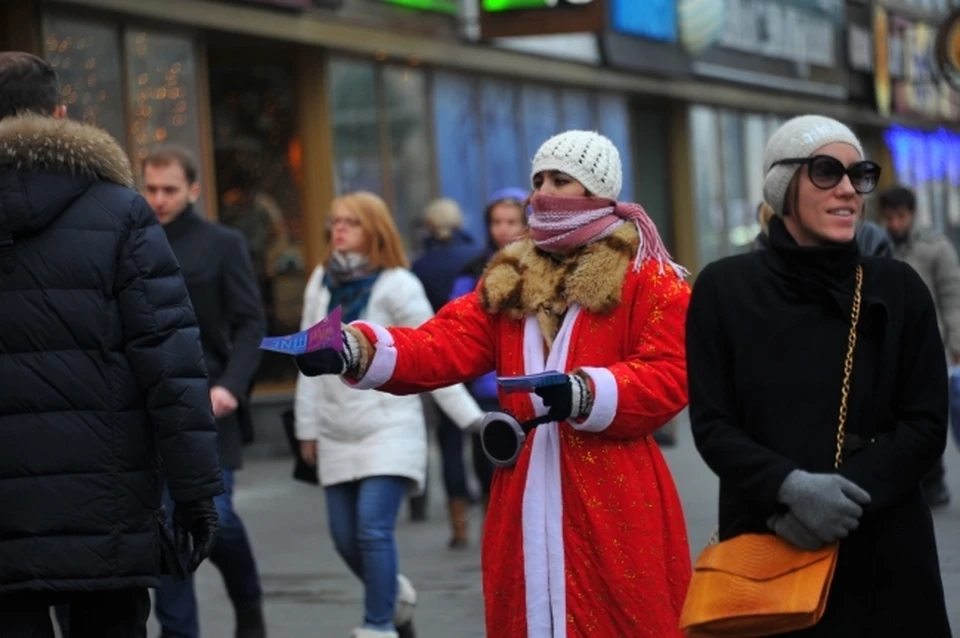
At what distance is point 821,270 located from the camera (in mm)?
4191

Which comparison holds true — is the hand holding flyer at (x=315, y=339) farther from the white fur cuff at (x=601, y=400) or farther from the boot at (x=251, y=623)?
the boot at (x=251, y=623)

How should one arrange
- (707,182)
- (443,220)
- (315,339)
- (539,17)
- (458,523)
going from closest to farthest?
(315,339), (458,523), (443,220), (539,17), (707,182)

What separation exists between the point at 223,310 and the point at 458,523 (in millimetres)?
3862

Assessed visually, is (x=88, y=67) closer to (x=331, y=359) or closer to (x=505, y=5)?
(x=505, y=5)

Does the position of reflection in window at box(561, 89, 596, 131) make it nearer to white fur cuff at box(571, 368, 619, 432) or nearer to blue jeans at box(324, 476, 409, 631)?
blue jeans at box(324, 476, 409, 631)

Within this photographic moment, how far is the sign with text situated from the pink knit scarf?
13312mm

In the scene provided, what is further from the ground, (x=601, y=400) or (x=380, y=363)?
(x=380, y=363)

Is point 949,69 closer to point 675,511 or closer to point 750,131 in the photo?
point 750,131

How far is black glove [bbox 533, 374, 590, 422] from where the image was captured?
4738 millimetres

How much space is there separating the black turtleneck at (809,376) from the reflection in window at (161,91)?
11.4m

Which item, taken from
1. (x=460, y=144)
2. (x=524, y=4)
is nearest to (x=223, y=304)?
(x=524, y=4)

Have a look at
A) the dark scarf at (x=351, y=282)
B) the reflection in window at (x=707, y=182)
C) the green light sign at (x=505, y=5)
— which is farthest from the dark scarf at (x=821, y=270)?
the reflection in window at (x=707, y=182)

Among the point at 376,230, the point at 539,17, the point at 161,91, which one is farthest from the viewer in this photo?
the point at 539,17

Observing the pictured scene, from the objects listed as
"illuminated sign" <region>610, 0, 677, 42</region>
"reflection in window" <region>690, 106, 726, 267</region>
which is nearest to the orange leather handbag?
"illuminated sign" <region>610, 0, 677, 42</region>
